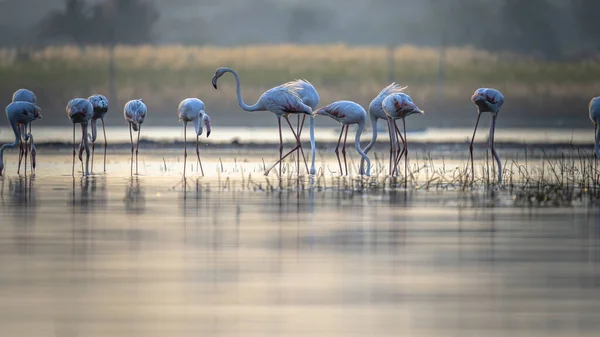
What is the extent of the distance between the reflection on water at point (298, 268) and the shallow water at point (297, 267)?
0.05 ft

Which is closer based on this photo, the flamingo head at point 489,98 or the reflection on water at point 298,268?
the reflection on water at point 298,268

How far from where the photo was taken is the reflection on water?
6590 mm

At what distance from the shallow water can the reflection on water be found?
0.02 metres

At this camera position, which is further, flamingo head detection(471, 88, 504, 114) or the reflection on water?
flamingo head detection(471, 88, 504, 114)

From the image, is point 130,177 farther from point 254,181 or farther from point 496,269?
point 496,269

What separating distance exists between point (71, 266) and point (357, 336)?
3.09 metres

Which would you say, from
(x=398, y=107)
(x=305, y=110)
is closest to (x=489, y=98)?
(x=398, y=107)

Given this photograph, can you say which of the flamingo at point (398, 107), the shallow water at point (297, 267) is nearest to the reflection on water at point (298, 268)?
the shallow water at point (297, 267)

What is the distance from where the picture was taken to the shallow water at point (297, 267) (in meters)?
6.60

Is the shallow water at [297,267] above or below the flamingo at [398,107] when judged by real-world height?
below

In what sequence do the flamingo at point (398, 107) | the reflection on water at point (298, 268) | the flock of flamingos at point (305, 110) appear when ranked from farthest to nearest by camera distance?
the flock of flamingos at point (305, 110) → the flamingo at point (398, 107) → the reflection on water at point (298, 268)

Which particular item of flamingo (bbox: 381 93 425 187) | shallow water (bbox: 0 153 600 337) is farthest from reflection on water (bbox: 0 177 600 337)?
flamingo (bbox: 381 93 425 187)

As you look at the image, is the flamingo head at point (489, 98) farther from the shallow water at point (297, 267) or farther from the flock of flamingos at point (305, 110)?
the shallow water at point (297, 267)

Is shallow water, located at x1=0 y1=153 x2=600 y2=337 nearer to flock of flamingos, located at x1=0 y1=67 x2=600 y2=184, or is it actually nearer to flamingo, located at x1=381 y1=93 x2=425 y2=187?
flamingo, located at x1=381 y1=93 x2=425 y2=187
